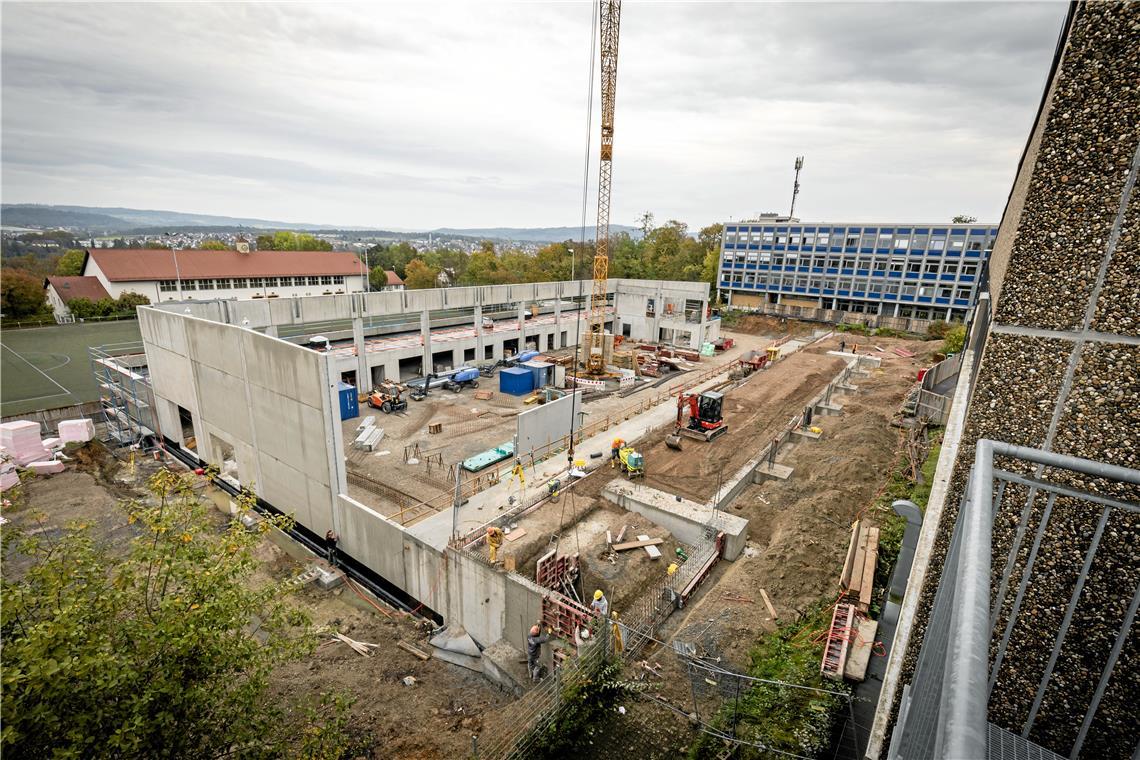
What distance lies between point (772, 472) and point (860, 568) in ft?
25.4

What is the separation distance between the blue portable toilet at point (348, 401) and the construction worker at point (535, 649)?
20.7m

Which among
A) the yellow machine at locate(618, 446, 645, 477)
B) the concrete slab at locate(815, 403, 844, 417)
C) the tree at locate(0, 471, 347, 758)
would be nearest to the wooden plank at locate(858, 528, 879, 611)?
the yellow machine at locate(618, 446, 645, 477)

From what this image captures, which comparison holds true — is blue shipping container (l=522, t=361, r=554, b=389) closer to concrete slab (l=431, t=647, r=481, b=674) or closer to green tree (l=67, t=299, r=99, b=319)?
concrete slab (l=431, t=647, r=481, b=674)

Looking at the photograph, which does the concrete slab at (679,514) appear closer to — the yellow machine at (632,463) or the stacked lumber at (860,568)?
the yellow machine at (632,463)

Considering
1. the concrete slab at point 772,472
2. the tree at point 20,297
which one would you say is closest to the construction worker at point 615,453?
the concrete slab at point 772,472

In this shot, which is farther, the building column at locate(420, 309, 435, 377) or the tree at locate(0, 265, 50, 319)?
the tree at locate(0, 265, 50, 319)

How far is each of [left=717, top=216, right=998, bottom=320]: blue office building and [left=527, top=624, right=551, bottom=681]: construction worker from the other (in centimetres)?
5616

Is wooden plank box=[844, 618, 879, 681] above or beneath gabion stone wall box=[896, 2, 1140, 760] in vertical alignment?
beneath

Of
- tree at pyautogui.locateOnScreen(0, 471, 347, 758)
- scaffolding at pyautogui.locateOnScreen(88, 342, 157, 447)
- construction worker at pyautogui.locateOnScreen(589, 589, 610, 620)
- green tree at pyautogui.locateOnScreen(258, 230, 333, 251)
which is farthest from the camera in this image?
green tree at pyautogui.locateOnScreen(258, 230, 333, 251)

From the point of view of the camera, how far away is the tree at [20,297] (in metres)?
51.3

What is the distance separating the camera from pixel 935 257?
54.2 metres

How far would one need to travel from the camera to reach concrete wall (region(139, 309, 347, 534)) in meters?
17.2

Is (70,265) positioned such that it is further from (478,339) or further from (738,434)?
(738,434)

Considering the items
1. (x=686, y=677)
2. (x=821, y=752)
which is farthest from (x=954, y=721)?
(x=686, y=677)
